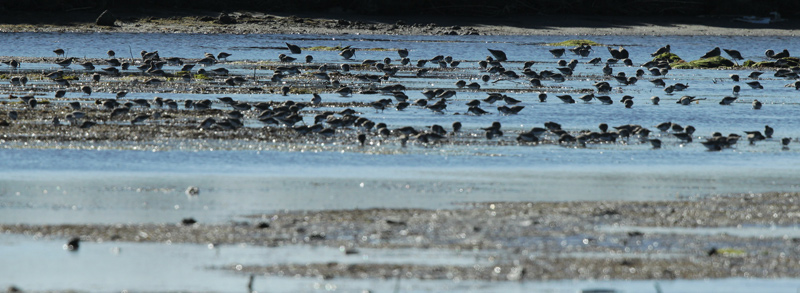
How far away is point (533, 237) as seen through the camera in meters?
10.7

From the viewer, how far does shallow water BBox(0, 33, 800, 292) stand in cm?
918

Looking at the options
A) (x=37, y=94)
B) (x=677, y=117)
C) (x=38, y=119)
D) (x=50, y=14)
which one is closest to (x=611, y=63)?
(x=677, y=117)

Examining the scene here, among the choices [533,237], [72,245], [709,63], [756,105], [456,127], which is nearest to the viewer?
[72,245]

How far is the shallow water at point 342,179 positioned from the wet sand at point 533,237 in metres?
0.26

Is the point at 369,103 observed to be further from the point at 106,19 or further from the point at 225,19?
the point at 106,19

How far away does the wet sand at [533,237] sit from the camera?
942 centimetres

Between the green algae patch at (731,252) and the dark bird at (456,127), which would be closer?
the green algae patch at (731,252)

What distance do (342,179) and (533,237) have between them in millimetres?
4129

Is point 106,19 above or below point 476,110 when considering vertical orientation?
below

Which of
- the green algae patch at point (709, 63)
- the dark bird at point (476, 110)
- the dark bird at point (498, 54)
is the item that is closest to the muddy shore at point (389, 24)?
the green algae patch at point (709, 63)

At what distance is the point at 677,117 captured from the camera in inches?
928

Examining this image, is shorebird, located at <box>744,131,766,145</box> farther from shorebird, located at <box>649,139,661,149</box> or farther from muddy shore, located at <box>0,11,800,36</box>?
muddy shore, located at <box>0,11,800,36</box>

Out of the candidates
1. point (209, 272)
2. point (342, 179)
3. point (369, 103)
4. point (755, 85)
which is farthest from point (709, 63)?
point (209, 272)

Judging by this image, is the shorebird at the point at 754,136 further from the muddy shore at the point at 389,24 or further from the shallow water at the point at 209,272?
the muddy shore at the point at 389,24
